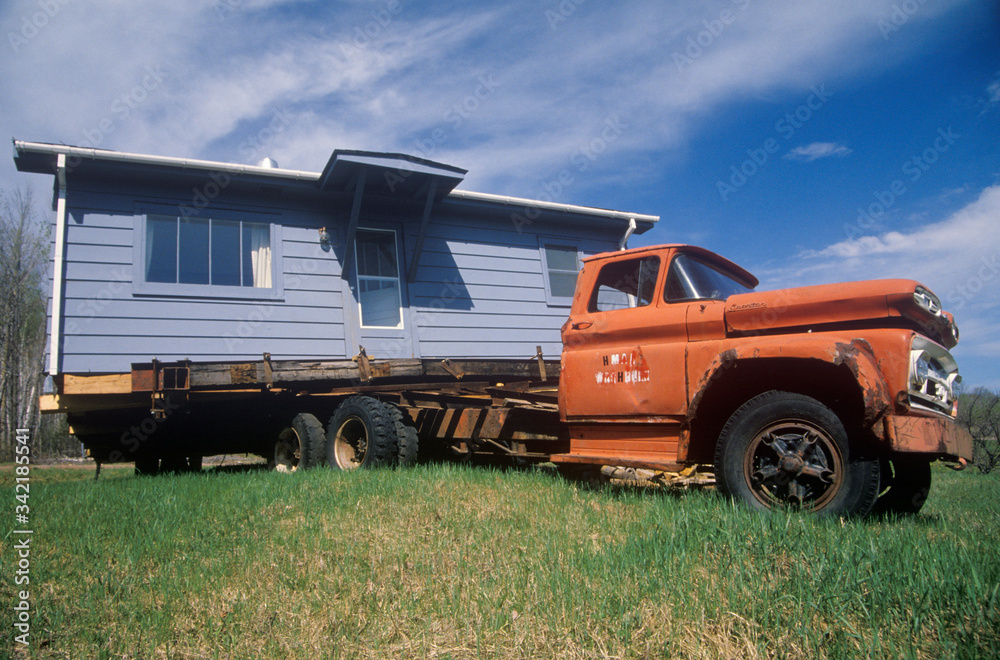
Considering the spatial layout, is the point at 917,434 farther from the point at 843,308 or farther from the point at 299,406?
the point at 299,406

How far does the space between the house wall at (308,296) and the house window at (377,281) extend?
0.70 ft

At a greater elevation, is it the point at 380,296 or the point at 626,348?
the point at 380,296

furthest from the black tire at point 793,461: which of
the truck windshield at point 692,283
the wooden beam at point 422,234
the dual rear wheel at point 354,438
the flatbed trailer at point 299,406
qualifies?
the wooden beam at point 422,234

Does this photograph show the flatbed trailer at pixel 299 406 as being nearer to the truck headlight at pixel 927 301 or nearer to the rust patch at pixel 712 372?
the rust patch at pixel 712 372

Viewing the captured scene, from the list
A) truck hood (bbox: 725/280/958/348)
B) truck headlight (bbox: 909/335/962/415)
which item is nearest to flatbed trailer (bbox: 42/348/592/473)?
truck hood (bbox: 725/280/958/348)

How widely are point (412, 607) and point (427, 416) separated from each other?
13.7 feet

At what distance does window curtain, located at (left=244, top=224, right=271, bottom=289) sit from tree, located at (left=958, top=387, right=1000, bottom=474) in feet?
37.8

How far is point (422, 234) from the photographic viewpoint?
10.4 metres

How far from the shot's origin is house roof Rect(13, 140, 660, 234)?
8.48 metres

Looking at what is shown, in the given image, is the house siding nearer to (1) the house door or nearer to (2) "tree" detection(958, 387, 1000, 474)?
(1) the house door

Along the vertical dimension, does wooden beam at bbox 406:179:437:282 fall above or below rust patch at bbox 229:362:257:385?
above

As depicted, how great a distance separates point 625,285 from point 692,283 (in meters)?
0.67

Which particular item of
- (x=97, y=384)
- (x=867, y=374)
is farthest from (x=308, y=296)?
(x=867, y=374)

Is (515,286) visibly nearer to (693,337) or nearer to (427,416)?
(427,416)
